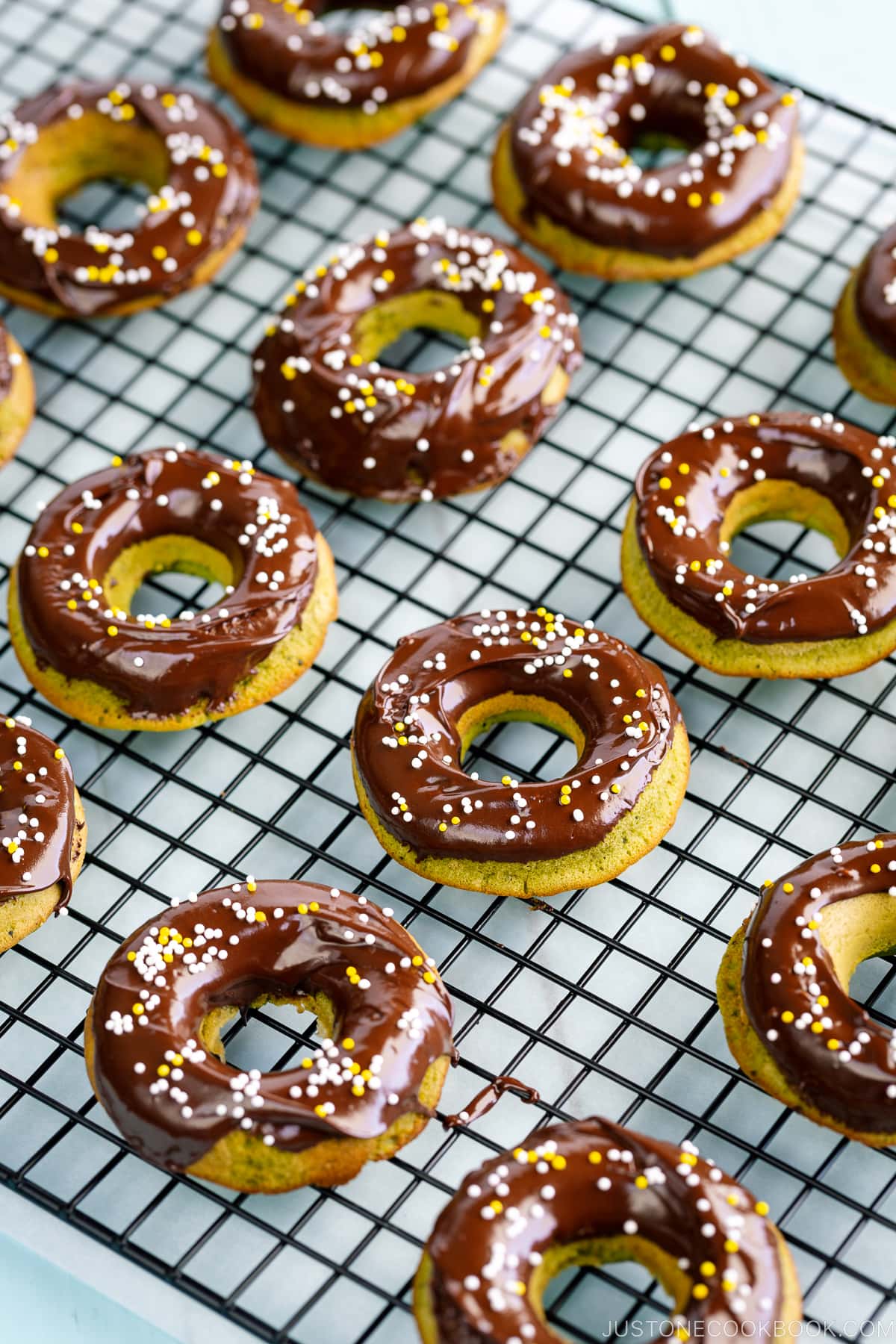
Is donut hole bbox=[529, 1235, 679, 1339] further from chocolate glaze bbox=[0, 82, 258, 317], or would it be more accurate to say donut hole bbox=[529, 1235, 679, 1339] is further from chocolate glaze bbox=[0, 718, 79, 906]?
chocolate glaze bbox=[0, 82, 258, 317]

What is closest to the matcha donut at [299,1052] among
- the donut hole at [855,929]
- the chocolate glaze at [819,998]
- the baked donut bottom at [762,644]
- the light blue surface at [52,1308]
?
the light blue surface at [52,1308]

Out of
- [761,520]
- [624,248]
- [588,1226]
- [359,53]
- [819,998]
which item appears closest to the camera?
[588,1226]

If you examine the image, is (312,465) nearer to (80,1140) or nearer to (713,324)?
(713,324)

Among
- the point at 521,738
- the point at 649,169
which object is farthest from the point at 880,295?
the point at 521,738

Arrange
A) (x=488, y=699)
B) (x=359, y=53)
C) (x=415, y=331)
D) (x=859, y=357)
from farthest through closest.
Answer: (x=359, y=53) → (x=415, y=331) → (x=859, y=357) → (x=488, y=699)

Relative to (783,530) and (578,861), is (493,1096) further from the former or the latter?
(783,530)

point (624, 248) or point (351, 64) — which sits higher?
point (351, 64)

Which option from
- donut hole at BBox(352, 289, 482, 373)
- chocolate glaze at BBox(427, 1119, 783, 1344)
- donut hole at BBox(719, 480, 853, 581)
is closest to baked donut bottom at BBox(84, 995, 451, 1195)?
chocolate glaze at BBox(427, 1119, 783, 1344)
